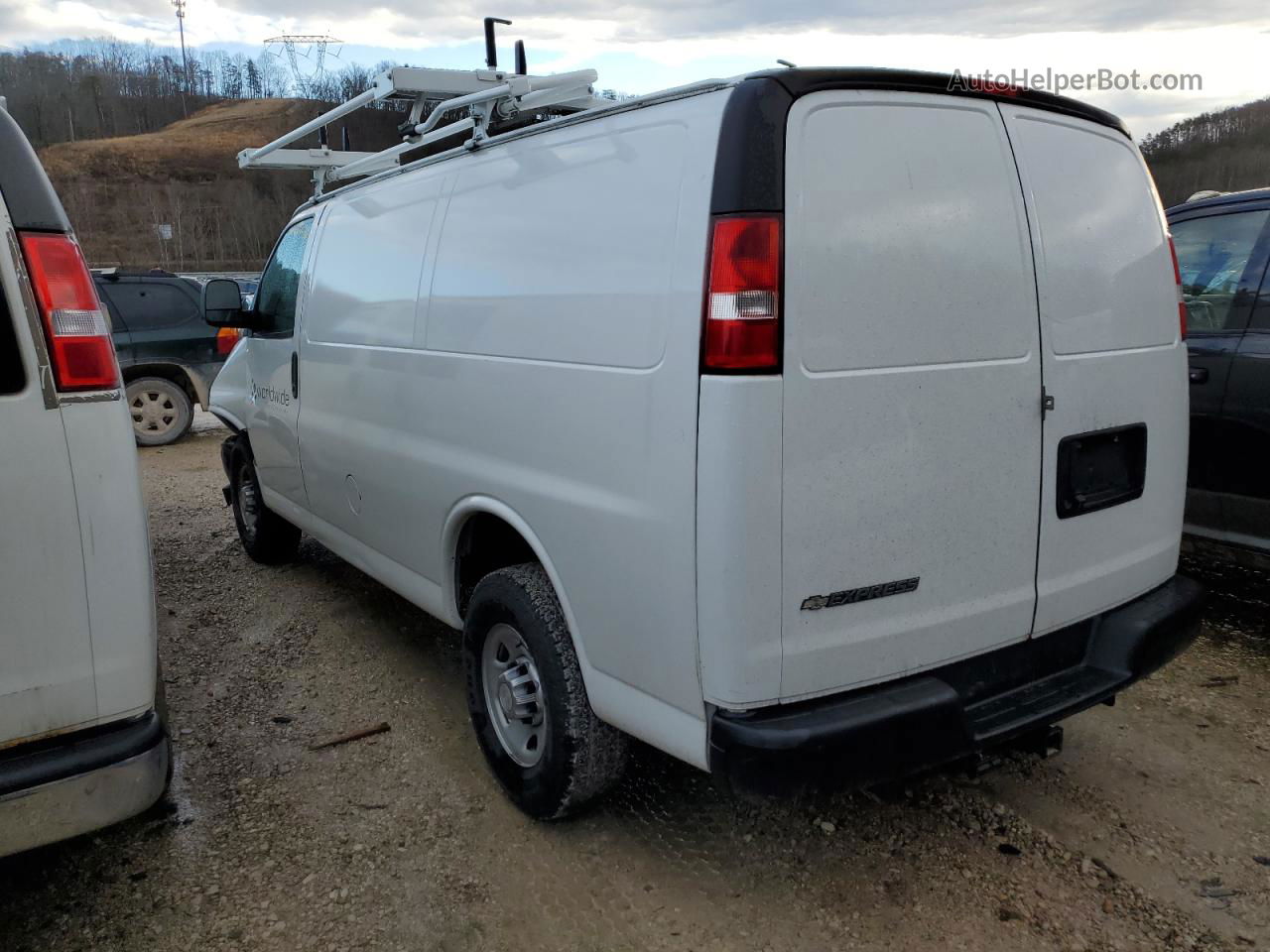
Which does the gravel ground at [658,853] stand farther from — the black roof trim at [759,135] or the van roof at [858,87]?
the van roof at [858,87]

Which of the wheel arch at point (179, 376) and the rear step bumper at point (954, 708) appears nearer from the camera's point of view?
the rear step bumper at point (954, 708)

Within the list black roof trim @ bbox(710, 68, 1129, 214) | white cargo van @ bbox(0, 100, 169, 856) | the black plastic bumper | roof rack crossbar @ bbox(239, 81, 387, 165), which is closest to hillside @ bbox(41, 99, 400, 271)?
roof rack crossbar @ bbox(239, 81, 387, 165)

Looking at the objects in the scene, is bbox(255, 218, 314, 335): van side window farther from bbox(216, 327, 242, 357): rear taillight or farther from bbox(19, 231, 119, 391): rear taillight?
bbox(216, 327, 242, 357): rear taillight

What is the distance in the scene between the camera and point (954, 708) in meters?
Result: 2.27

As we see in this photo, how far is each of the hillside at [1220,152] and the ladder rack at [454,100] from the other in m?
6.02

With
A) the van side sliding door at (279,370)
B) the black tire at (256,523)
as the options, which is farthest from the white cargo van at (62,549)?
the black tire at (256,523)

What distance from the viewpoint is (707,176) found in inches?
82.7

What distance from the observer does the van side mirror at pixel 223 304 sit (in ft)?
15.0

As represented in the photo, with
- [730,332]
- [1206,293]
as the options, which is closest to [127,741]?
[730,332]

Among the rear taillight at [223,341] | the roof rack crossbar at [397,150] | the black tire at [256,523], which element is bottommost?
the black tire at [256,523]

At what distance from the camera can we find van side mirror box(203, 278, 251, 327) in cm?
458

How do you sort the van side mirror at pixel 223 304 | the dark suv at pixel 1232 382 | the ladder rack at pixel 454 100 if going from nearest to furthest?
1. the ladder rack at pixel 454 100
2. the dark suv at pixel 1232 382
3. the van side mirror at pixel 223 304

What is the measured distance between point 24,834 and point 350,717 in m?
1.74

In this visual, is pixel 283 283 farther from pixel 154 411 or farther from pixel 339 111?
pixel 154 411
